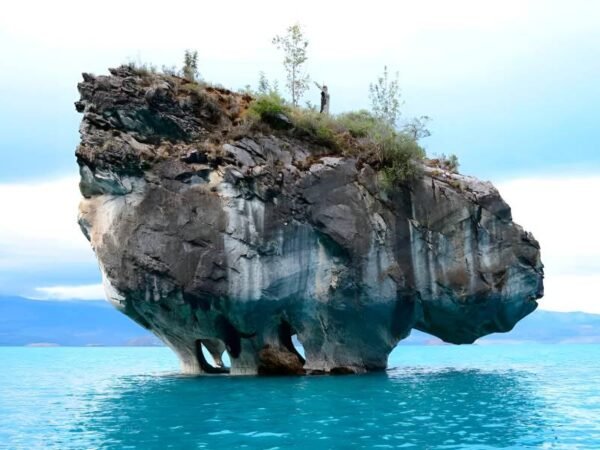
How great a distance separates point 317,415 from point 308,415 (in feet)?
0.92

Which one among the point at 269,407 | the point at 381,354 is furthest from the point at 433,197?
the point at 269,407

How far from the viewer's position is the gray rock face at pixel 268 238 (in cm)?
3228

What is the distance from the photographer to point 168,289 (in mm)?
31984

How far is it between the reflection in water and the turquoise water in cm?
3

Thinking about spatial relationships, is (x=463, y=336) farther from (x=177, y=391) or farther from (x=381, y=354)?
(x=177, y=391)

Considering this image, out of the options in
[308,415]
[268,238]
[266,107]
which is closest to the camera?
[308,415]

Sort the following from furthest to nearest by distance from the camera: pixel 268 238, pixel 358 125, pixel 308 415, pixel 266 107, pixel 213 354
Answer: pixel 213 354, pixel 358 125, pixel 266 107, pixel 268 238, pixel 308 415

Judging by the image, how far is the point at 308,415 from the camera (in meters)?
22.0

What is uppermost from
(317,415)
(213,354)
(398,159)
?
(398,159)

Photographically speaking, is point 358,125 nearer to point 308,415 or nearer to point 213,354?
point 213,354

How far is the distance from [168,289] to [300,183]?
317 inches

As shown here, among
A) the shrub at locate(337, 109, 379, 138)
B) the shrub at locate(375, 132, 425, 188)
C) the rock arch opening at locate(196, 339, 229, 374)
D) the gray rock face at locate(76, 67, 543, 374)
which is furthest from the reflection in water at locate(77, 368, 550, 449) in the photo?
the shrub at locate(337, 109, 379, 138)

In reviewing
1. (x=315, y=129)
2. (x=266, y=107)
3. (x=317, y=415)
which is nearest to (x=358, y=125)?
(x=315, y=129)

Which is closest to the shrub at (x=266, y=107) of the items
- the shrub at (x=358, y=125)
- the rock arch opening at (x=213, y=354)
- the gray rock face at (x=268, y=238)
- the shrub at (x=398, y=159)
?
the gray rock face at (x=268, y=238)
